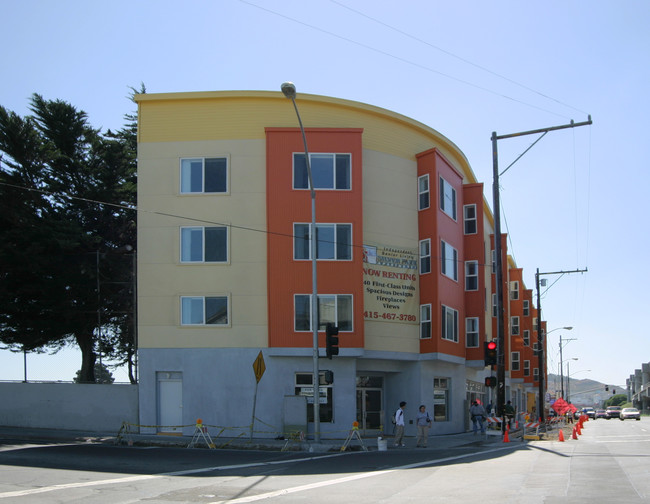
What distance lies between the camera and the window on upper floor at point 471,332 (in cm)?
3731

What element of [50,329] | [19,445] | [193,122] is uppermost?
[193,122]

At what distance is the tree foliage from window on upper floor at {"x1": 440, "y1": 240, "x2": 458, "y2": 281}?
13.4 m

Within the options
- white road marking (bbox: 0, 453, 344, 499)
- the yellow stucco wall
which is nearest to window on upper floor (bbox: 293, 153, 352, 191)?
the yellow stucco wall

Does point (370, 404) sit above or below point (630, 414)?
above

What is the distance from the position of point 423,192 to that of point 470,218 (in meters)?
6.48

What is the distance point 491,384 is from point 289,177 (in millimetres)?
11039

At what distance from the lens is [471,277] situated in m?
37.8

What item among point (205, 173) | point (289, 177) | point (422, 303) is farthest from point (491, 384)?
point (205, 173)

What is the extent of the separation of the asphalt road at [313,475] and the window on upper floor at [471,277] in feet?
48.4

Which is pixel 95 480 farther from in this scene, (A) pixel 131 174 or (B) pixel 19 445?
(A) pixel 131 174

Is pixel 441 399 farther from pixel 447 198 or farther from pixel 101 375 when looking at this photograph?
pixel 101 375

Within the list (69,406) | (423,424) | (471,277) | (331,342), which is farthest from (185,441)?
(471,277)

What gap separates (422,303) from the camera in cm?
3216

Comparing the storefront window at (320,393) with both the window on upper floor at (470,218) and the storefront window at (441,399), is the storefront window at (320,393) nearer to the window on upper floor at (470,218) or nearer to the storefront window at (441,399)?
the storefront window at (441,399)
